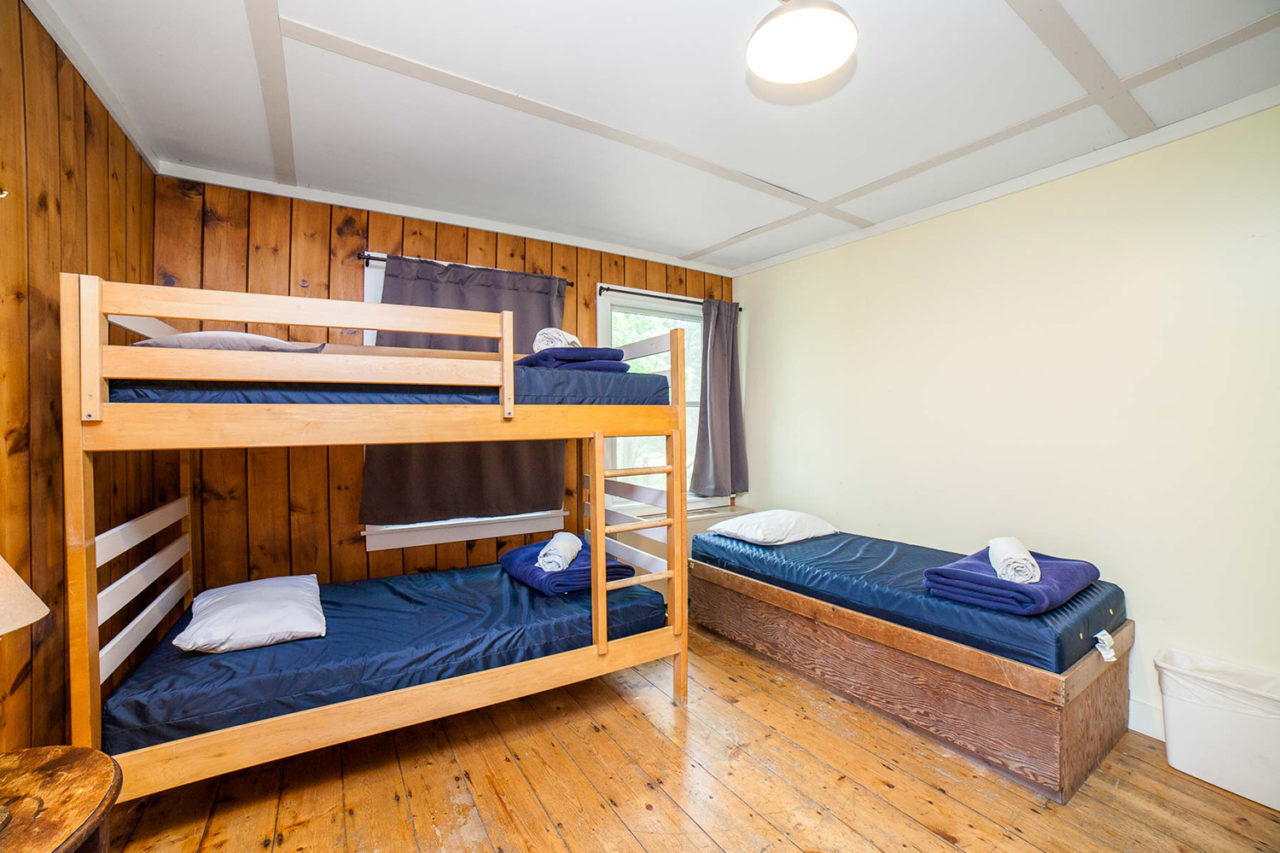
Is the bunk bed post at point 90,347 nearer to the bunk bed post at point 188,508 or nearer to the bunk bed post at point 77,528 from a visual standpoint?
the bunk bed post at point 77,528

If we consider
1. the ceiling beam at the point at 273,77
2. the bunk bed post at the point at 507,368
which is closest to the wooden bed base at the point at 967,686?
the bunk bed post at the point at 507,368

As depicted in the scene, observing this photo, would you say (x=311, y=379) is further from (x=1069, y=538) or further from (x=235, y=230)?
Answer: (x=1069, y=538)

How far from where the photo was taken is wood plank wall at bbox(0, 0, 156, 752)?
137 cm

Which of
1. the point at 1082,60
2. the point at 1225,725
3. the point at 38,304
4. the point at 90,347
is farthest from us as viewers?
the point at 1225,725

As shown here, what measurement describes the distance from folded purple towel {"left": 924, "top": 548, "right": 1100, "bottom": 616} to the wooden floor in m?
0.58

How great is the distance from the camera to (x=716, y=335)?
383 centimetres

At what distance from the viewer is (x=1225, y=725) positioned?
1.82 m

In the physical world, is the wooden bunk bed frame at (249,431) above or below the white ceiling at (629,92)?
below

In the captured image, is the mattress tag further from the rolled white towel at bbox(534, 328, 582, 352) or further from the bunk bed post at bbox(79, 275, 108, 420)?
the bunk bed post at bbox(79, 275, 108, 420)

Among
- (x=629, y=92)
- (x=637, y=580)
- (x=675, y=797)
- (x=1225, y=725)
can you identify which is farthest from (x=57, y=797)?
(x=1225, y=725)

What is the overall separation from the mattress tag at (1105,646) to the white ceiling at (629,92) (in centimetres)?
190

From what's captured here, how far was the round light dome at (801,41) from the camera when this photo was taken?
4.49 ft

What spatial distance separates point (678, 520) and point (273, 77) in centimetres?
212

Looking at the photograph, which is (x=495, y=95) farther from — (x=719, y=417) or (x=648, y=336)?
(x=719, y=417)
